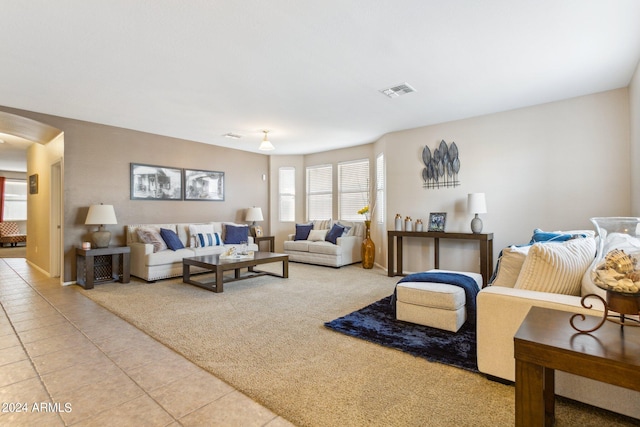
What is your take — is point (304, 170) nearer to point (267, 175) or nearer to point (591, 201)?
point (267, 175)

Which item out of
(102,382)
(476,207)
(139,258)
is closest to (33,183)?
(139,258)

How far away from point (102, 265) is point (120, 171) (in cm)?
158

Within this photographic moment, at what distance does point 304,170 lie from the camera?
808cm

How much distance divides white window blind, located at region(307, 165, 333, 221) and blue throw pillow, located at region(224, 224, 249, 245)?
1.99 meters

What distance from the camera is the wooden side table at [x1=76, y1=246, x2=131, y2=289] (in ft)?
15.2

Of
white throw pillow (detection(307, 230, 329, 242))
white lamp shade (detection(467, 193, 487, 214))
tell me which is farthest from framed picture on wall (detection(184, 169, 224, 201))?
white lamp shade (detection(467, 193, 487, 214))

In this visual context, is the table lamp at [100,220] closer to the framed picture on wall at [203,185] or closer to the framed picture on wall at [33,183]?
the framed picture on wall at [203,185]

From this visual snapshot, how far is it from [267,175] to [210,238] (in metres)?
2.62

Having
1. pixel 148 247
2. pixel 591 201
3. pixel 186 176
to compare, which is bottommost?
pixel 148 247

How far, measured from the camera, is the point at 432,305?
2914 mm

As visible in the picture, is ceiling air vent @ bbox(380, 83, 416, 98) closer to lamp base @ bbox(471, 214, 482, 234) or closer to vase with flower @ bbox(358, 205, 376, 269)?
lamp base @ bbox(471, 214, 482, 234)

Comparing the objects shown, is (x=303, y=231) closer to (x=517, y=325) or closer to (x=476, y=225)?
(x=476, y=225)

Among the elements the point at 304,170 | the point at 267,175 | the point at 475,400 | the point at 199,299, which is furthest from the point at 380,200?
the point at 475,400

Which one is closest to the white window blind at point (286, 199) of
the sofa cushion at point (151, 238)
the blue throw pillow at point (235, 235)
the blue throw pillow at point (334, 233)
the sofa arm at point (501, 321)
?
the blue throw pillow at point (334, 233)
